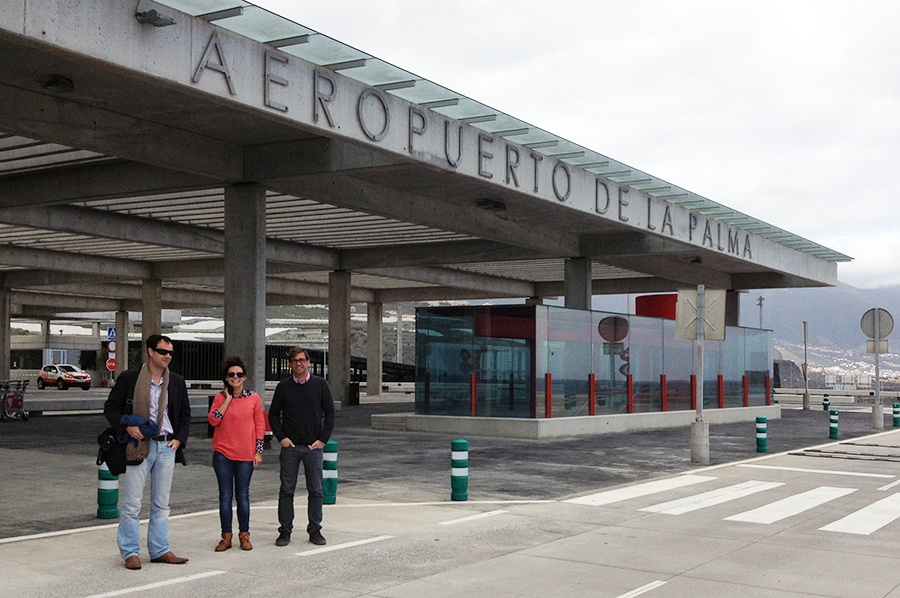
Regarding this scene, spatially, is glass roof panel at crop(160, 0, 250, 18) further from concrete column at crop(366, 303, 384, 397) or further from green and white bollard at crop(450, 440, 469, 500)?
concrete column at crop(366, 303, 384, 397)

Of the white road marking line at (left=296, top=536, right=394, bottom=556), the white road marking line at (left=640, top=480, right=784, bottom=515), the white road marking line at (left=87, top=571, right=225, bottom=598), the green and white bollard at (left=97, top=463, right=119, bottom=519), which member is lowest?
the white road marking line at (left=640, top=480, right=784, bottom=515)

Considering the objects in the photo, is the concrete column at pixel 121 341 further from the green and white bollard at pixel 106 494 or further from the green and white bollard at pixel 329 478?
the green and white bollard at pixel 106 494

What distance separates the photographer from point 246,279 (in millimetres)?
23406

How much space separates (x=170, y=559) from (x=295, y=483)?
4.86 ft

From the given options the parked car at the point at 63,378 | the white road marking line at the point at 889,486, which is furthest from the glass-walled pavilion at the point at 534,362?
the parked car at the point at 63,378

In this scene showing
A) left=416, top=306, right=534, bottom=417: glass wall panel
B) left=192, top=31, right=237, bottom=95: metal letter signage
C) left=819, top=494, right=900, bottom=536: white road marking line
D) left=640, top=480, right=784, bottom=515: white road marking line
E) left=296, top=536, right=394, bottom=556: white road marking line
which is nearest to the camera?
left=296, top=536, right=394, bottom=556: white road marking line

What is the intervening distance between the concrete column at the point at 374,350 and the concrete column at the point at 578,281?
26.9m

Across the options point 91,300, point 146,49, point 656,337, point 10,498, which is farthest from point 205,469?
point 91,300

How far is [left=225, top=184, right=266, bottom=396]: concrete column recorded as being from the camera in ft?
76.0

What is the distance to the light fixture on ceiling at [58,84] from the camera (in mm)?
16875

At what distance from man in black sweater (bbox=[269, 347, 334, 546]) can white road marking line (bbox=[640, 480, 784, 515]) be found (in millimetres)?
4596

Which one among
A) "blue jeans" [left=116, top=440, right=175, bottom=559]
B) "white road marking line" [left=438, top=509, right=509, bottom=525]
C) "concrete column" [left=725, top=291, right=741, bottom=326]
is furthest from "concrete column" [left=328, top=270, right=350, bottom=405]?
"blue jeans" [left=116, top=440, right=175, bottom=559]

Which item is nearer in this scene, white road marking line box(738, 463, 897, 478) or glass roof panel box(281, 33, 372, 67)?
white road marking line box(738, 463, 897, 478)

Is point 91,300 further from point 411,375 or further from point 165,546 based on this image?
point 165,546
